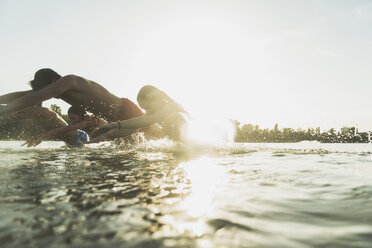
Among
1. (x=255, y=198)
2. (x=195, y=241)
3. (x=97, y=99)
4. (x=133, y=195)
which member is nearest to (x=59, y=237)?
(x=195, y=241)

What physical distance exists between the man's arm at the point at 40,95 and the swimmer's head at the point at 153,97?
1.48 metres

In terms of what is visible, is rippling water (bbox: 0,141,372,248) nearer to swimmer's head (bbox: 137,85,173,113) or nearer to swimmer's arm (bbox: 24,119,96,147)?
swimmer's arm (bbox: 24,119,96,147)

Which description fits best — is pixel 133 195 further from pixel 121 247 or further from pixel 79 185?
pixel 121 247

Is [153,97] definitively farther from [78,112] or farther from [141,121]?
[78,112]

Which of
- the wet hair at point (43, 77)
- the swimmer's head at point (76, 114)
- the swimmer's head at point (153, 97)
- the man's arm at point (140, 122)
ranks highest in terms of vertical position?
the wet hair at point (43, 77)

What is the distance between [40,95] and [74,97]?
81 centimetres

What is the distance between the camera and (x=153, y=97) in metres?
5.29

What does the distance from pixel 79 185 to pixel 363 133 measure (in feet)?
286

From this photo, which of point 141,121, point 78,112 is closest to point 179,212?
point 141,121

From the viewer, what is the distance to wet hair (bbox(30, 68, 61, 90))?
4730 mm

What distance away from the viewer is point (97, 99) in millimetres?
5039

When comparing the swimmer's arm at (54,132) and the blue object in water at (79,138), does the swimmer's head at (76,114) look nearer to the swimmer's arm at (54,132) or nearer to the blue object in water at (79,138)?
the blue object in water at (79,138)

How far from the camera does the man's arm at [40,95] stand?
3.91 m

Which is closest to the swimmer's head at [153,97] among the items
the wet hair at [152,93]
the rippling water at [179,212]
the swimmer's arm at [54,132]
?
the wet hair at [152,93]
